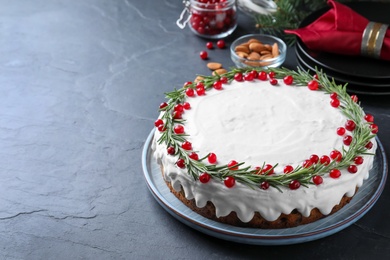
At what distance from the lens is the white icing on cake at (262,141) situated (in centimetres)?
125

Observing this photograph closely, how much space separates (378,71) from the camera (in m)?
1.77

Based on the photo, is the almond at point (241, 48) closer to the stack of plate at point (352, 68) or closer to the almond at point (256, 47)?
the almond at point (256, 47)

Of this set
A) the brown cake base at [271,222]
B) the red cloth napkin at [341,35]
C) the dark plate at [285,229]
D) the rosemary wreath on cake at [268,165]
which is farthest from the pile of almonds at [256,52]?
the brown cake base at [271,222]

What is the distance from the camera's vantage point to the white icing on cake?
4.10 ft

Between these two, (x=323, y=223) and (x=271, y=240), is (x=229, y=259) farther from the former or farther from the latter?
(x=323, y=223)

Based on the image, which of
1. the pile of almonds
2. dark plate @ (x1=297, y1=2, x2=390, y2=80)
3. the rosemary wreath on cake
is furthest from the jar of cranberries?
the rosemary wreath on cake

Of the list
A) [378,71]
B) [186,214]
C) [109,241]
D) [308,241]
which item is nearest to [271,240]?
[308,241]

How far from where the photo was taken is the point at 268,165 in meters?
1.27

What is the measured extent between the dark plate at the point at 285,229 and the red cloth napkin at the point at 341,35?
47 centimetres

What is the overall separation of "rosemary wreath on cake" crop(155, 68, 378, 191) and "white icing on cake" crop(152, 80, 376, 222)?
1 centimetres

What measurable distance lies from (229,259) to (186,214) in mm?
140

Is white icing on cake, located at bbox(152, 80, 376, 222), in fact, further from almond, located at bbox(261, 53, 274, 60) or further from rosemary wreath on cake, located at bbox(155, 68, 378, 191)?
almond, located at bbox(261, 53, 274, 60)

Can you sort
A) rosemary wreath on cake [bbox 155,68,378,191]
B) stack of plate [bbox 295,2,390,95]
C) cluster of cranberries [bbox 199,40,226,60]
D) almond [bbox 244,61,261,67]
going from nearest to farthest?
rosemary wreath on cake [bbox 155,68,378,191], stack of plate [bbox 295,2,390,95], almond [bbox 244,61,261,67], cluster of cranberries [bbox 199,40,226,60]

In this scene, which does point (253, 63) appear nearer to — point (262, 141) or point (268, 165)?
point (262, 141)
